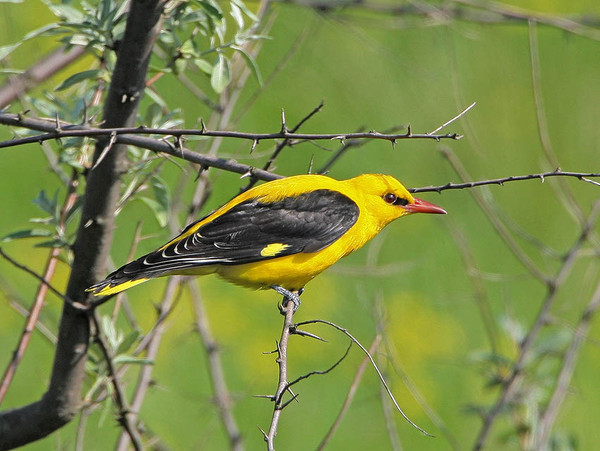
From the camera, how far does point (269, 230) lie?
3855 mm

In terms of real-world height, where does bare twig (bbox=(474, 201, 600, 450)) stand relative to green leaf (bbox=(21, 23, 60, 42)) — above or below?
below

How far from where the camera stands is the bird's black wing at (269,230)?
12.1 feet

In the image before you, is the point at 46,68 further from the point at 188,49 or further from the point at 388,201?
the point at 388,201

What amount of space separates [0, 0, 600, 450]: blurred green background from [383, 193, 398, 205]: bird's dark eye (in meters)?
1.77

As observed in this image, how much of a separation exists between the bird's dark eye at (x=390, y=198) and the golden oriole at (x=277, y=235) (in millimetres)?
191

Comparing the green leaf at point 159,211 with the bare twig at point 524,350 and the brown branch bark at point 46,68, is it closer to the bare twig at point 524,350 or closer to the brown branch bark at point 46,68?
the brown branch bark at point 46,68

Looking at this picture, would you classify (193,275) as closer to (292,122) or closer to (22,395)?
(22,395)

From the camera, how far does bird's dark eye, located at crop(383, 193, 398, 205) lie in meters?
4.19

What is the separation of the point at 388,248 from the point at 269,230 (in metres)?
4.84

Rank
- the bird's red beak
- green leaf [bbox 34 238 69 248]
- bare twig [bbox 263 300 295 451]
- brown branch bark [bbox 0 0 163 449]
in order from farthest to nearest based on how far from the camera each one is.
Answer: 1. the bird's red beak
2. green leaf [bbox 34 238 69 248]
3. brown branch bark [bbox 0 0 163 449]
4. bare twig [bbox 263 300 295 451]

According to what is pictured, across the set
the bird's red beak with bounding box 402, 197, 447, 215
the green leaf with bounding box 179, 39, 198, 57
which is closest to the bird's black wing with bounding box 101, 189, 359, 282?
the bird's red beak with bounding box 402, 197, 447, 215

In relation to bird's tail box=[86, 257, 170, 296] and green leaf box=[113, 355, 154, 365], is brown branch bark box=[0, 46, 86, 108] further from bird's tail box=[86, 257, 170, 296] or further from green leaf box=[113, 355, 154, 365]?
green leaf box=[113, 355, 154, 365]

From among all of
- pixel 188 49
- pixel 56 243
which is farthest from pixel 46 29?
pixel 56 243

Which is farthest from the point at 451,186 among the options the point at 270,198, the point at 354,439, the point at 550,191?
the point at 550,191
